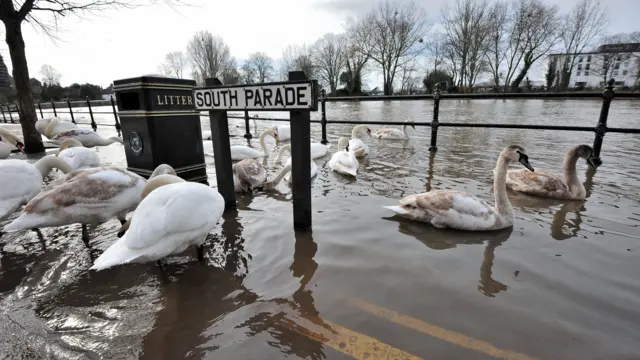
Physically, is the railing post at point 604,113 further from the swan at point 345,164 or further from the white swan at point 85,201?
the white swan at point 85,201

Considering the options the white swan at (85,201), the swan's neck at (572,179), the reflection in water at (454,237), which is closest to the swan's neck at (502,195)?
the reflection in water at (454,237)

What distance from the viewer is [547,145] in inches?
314

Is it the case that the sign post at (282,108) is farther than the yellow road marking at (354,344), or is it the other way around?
the sign post at (282,108)

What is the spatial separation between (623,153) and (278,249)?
7.95 metres

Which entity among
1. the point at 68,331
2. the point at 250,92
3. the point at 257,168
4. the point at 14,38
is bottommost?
the point at 68,331

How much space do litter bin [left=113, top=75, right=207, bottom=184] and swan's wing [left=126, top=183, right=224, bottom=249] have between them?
2472 mm

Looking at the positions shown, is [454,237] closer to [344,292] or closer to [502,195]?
[502,195]

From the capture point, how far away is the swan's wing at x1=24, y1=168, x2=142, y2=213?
2.78m

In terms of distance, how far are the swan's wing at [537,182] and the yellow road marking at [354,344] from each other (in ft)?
11.7

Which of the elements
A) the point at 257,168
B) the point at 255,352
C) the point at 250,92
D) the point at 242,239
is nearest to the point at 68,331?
the point at 255,352

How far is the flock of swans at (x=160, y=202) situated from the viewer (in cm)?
225

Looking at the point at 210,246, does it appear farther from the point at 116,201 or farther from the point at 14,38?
the point at 14,38

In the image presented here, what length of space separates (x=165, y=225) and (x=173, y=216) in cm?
8

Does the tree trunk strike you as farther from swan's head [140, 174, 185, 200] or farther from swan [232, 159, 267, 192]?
swan's head [140, 174, 185, 200]
